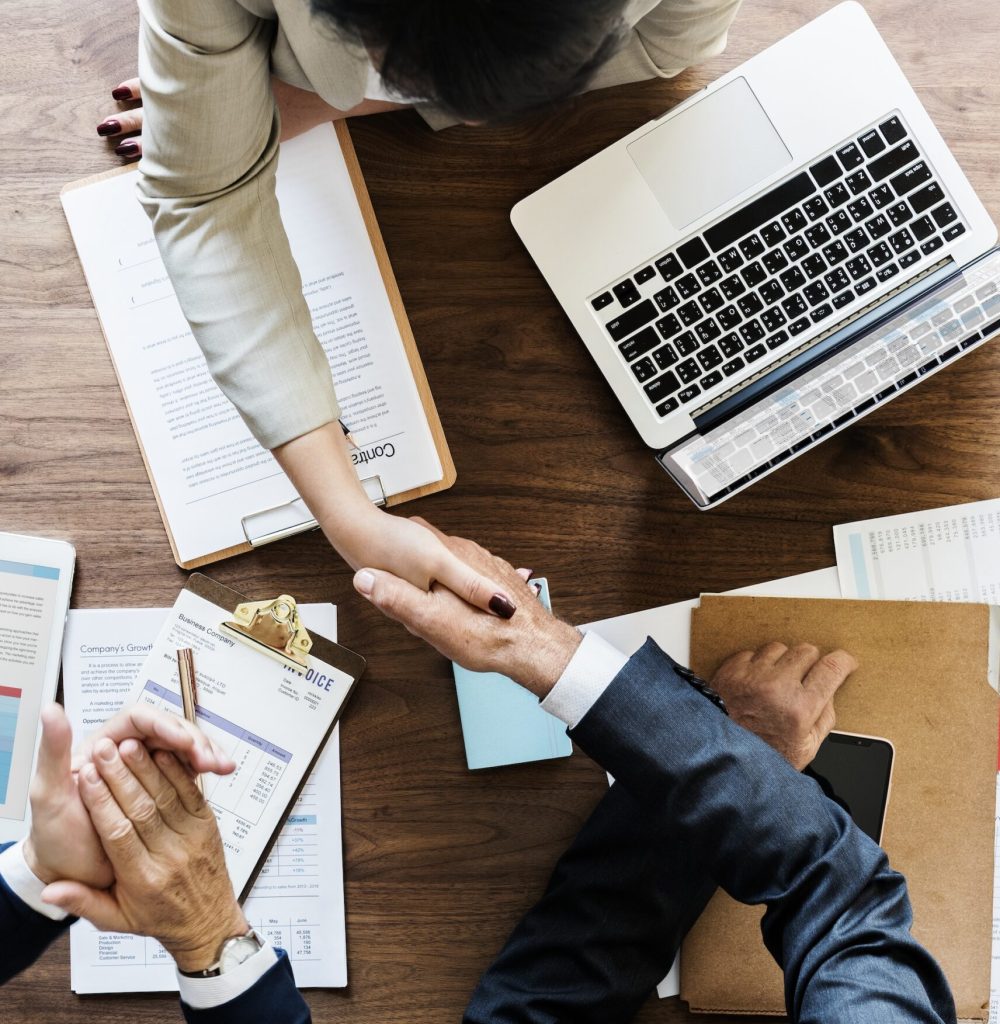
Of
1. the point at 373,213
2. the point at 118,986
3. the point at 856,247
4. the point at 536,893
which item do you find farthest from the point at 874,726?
the point at 118,986

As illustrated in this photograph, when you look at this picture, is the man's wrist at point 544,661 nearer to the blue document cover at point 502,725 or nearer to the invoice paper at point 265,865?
the blue document cover at point 502,725

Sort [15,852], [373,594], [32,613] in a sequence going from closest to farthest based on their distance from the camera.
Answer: [373,594] → [15,852] → [32,613]

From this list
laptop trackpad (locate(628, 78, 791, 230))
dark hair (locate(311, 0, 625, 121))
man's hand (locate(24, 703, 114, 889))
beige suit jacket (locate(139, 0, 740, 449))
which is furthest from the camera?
laptop trackpad (locate(628, 78, 791, 230))

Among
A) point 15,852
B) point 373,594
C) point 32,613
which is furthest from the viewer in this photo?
point 32,613

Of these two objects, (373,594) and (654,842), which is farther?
(654,842)

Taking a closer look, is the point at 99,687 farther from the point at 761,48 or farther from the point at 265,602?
the point at 761,48

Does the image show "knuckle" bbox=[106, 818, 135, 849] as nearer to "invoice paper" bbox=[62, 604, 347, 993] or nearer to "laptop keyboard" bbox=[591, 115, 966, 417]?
"invoice paper" bbox=[62, 604, 347, 993]

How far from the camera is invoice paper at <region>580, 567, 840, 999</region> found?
1.09 m

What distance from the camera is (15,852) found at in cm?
100

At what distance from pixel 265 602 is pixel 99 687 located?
0.75ft

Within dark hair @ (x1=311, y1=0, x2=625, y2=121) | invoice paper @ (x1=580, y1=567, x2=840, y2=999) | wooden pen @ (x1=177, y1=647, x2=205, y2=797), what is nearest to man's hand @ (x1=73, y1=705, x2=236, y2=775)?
wooden pen @ (x1=177, y1=647, x2=205, y2=797)

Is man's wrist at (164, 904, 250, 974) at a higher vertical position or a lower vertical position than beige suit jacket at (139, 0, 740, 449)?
lower

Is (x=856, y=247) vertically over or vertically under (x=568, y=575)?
over

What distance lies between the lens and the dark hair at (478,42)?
22.3 inches
